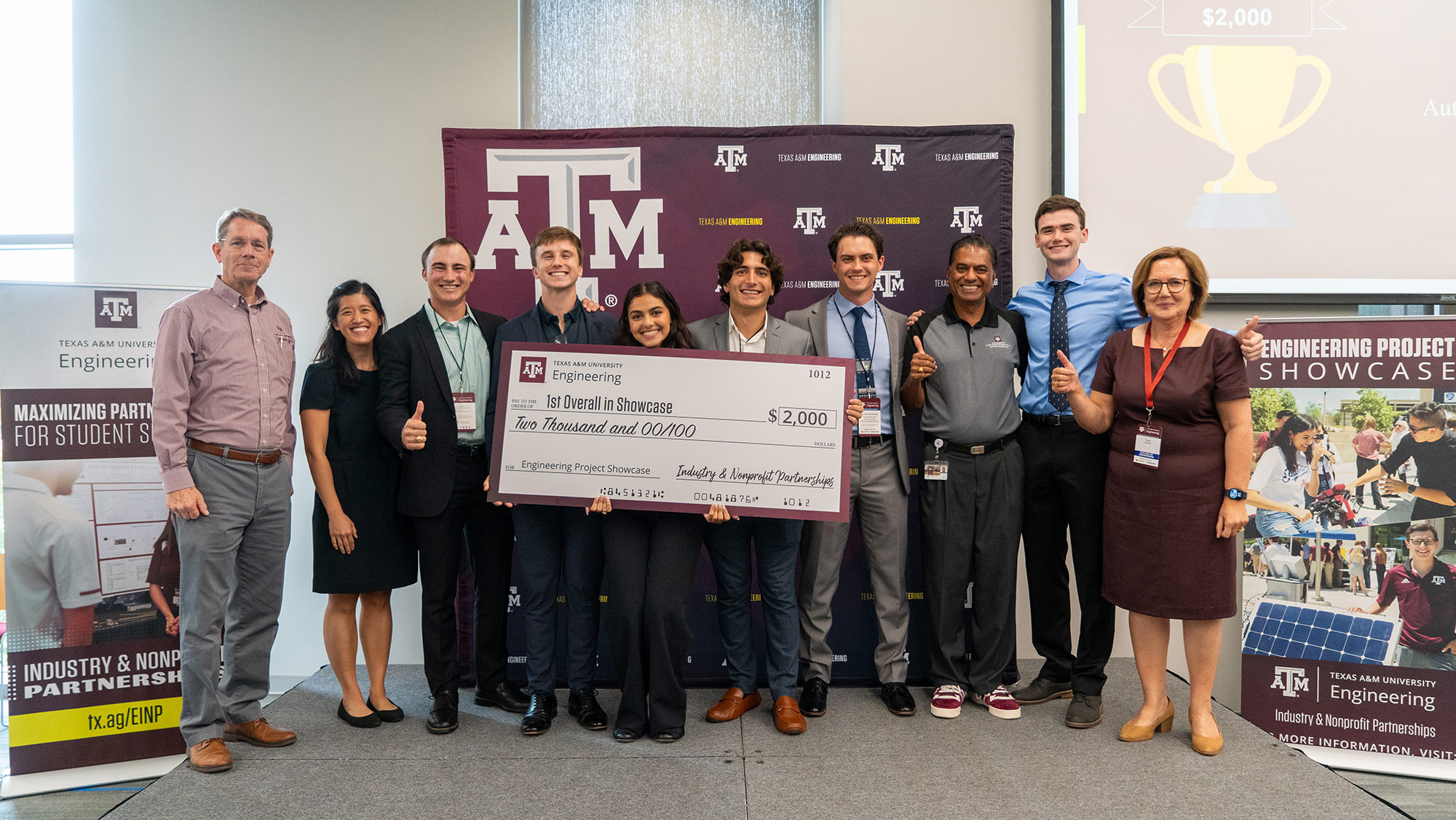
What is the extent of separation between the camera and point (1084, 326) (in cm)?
285

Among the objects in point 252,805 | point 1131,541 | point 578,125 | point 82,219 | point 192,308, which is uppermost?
point 578,125

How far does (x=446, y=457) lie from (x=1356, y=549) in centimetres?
349

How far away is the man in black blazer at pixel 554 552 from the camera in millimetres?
2678

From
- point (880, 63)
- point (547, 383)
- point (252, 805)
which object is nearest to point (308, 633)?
point (252, 805)

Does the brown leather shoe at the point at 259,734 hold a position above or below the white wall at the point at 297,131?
below

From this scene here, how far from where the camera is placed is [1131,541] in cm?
256

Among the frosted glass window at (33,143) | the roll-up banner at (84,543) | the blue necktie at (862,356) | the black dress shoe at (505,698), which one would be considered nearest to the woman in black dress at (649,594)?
the black dress shoe at (505,698)

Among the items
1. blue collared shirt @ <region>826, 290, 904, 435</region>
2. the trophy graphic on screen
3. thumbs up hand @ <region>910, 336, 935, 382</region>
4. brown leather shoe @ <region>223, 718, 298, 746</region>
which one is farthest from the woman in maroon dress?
brown leather shoe @ <region>223, 718, 298, 746</region>

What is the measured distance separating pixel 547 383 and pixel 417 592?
1.75m

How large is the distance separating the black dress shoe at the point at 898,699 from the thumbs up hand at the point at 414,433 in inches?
76.5

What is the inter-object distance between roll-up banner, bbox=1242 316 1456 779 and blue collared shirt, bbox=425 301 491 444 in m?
3.06

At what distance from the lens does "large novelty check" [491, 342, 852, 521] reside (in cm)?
254

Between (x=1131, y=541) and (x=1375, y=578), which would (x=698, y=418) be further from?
(x=1375, y=578)

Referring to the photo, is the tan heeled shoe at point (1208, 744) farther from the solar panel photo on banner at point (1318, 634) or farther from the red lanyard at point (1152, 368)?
the red lanyard at point (1152, 368)
